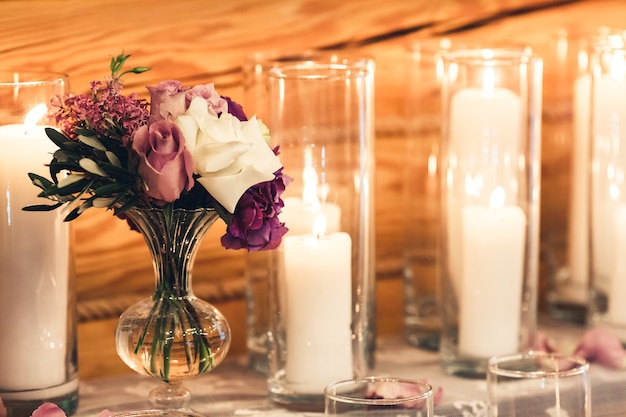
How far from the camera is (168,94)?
85cm

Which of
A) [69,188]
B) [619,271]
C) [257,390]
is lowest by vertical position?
[257,390]

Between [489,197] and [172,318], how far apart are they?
15.7 inches

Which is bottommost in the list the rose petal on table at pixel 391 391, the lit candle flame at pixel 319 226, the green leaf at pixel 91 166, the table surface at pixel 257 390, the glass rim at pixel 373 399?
the table surface at pixel 257 390

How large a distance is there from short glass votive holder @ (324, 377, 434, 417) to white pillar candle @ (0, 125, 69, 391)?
0.28m

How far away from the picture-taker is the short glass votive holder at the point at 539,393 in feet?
2.86

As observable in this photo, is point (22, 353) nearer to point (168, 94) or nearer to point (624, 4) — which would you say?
point (168, 94)

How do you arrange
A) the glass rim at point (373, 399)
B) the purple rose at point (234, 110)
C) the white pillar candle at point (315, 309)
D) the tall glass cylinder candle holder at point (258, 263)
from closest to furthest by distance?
the glass rim at point (373, 399)
the purple rose at point (234, 110)
the white pillar candle at point (315, 309)
the tall glass cylinder candle holder at point (258, 263)

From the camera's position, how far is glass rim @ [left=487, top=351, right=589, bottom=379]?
0.88 m

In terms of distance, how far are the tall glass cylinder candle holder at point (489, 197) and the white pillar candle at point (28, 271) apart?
42cm

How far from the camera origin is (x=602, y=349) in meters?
1.15

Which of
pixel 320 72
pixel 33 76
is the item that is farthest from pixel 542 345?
pixel 33 76

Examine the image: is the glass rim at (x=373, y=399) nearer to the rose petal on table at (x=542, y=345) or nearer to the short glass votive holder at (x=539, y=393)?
the short glass votive holder at (x=539, y=393)

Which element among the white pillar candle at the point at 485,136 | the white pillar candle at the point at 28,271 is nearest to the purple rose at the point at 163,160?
the white pillar candle at the point at 28,271

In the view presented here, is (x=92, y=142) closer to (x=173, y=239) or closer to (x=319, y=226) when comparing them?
(x=173, y=239)
